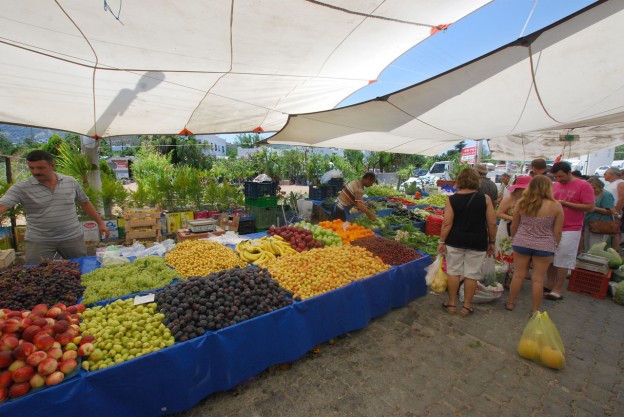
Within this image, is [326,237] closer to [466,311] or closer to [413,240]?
[413,240]

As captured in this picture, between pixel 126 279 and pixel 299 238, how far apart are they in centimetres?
212

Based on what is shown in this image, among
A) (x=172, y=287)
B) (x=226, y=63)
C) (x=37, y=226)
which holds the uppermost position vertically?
(x=226, y=63)

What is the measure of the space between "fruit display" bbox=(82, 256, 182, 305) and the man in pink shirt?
4.82 meters

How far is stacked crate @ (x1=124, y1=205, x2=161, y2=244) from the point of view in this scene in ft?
16.8

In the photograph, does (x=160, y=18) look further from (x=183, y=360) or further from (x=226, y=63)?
(x=183, y=360)

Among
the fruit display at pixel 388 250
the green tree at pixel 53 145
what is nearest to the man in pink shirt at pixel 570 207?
the fruit display at pixel 388 250

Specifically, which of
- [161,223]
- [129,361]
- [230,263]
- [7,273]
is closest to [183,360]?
[129,361]

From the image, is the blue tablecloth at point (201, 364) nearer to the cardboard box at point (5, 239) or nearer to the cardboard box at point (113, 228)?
the cardboard box at point (113, 228)

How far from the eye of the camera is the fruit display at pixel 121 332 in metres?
1.93

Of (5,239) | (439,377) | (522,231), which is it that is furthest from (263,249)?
(5,239)

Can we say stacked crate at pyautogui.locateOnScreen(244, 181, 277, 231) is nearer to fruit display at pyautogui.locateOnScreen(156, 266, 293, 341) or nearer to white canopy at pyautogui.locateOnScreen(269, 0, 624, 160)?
white canopy at pyautogui.locateOnScreen(269, 0, 624, 160)

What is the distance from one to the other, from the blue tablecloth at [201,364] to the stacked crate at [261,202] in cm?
417

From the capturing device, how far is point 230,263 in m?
3.39

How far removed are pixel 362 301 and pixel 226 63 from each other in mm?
3327
